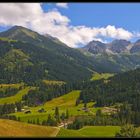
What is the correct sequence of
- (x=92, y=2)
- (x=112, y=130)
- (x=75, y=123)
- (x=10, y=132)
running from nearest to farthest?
(x=92, y=2) < (x=10, y=132) < (x=112, y=130) < (x=75, y=123)

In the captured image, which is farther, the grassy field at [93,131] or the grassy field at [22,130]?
the grassy field at [93,131]

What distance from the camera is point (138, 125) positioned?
7864 inches

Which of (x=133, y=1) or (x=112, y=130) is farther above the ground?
(x=133, y=1)

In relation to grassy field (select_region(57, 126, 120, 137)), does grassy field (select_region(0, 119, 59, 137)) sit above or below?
above

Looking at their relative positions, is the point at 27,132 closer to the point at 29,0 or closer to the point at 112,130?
the point at 112,130

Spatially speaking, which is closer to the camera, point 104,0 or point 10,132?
point 104,0

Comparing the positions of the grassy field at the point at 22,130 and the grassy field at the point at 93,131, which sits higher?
the grassy field at the point at 22,130

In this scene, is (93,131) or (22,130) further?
(93,131)

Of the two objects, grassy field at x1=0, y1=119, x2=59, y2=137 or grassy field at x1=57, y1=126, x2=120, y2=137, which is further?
grassy field at x1=57, y1=126, x2=120, y2=137

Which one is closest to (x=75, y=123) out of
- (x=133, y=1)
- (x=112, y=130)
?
(x=112, y=130)

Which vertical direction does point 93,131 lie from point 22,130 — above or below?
below

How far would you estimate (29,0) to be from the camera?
595cm

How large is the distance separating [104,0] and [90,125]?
194 metres

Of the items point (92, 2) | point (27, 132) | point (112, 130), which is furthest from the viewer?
point (112, 130)
